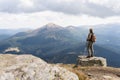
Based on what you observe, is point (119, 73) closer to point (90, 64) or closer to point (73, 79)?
point (90, 64)

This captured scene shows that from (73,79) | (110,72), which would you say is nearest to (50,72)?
(73,79)

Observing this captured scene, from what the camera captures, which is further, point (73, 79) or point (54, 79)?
point (73, 79)

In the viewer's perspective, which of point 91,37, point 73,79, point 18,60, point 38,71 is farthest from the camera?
point 91,37

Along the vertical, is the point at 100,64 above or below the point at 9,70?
below

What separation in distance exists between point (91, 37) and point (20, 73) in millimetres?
27263

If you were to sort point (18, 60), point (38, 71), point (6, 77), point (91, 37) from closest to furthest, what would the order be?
point (6, 77) < point (38, 71) < point (18, 60) < point (91, 37)

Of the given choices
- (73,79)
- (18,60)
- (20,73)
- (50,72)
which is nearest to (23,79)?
(20,73)

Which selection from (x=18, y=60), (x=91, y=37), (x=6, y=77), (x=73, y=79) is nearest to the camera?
(x=6, y=77)

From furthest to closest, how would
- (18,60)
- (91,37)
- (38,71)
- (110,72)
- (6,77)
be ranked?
(91,37) < (110,72) < (18,60) < (38,71) < (6,77)

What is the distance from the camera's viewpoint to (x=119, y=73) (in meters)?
33.0

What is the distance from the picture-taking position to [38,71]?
14.5 meters

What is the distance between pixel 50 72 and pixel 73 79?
153 centimetres

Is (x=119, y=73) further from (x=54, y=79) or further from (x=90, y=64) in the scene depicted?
(x=54, y=79)

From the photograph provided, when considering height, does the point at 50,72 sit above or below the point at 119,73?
above
